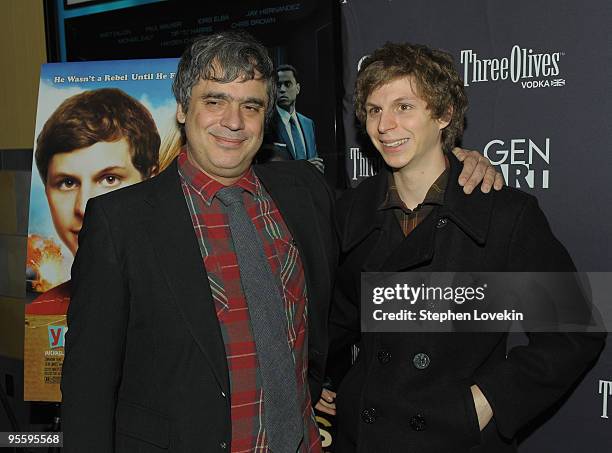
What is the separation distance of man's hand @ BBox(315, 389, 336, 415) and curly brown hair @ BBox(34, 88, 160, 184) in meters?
1.13

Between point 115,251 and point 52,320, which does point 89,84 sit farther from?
point 115,251

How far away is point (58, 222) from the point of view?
2.43 metres

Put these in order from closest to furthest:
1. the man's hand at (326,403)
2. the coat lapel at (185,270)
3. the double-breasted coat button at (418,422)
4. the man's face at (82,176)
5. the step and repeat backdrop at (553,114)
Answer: the coat lapel at (185,270) < the double-breasted coat button at (418,422) < the step and repeat backdrop at (553,114) < the man's hand at (326,403) < the man's face at (82,176)

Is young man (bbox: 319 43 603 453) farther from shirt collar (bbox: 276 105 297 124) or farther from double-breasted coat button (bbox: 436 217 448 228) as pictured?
shirt collar (bbox: 276 105 297 124)

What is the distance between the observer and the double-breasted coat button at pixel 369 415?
1.68 m

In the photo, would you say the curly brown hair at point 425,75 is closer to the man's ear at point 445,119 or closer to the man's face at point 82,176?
the man's ear at point 445,119

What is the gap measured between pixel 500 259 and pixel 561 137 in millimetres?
716

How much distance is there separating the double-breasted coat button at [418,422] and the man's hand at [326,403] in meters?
0.51

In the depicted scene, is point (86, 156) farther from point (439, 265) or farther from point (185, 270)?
point (439, 265)

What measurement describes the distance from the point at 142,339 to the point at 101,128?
1.18 meters

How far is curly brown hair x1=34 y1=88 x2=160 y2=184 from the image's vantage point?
2426mm

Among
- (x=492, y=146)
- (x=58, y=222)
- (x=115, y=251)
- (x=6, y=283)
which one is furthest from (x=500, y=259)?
(x=6, y=283)

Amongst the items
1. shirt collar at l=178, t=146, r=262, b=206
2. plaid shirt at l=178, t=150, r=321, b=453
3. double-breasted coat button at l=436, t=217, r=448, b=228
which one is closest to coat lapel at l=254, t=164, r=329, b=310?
plaid shirt at l=178, t=150, r=321, b=453

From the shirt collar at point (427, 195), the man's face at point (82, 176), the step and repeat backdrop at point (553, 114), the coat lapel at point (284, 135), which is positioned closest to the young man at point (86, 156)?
the man's face at point (82, 176)
